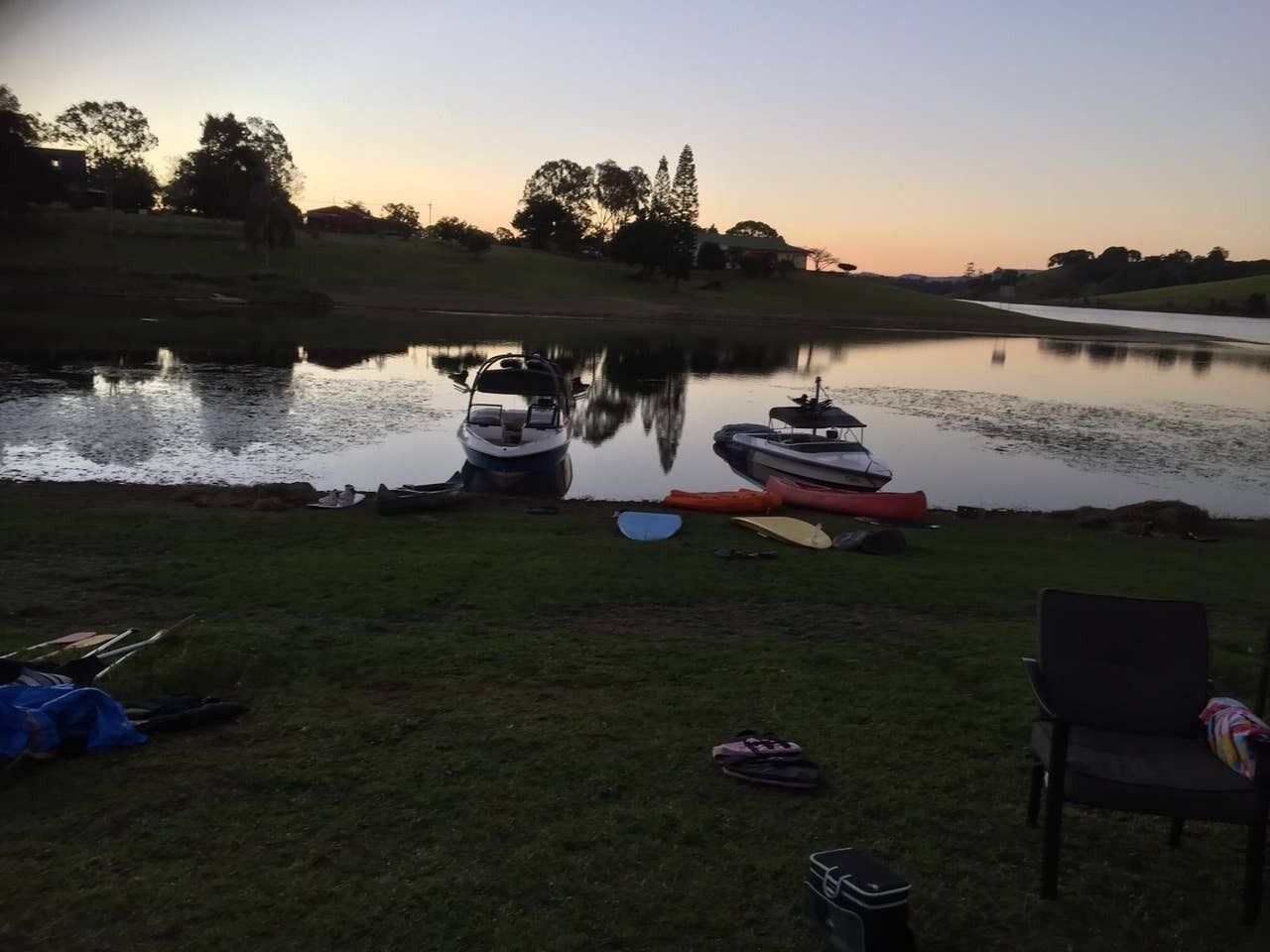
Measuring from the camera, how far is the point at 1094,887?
4.98 metres

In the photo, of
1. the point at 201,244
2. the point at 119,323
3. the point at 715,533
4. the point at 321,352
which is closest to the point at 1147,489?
the point at 715,533

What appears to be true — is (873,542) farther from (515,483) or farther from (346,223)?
(346,223)

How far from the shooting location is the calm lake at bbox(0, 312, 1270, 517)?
2302 centimetres

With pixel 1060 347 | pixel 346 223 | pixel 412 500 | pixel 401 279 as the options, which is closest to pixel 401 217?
pixel 346 223

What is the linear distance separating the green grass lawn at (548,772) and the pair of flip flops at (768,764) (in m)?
0.12

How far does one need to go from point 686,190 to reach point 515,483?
10100 cm

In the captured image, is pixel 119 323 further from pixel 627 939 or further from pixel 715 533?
pixel 627 939

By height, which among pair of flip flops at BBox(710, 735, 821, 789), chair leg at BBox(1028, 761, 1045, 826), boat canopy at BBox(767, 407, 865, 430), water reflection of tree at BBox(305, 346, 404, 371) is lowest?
pair of flip flops at BBox(710, 735, 821, 789)

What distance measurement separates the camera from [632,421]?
32812 millimetres

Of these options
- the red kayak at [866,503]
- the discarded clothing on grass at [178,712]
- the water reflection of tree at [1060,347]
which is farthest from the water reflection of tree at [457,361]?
the water reflection of tree at [1060,347]

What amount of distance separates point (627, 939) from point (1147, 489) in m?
25.6

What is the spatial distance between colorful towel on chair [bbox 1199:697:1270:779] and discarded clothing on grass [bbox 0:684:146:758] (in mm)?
7065

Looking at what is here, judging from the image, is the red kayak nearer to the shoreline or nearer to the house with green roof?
the shoreline

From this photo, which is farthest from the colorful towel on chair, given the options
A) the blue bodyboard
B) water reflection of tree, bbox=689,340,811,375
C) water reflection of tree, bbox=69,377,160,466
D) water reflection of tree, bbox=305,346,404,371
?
water reflection of tree, bbox=689,340,811,375
